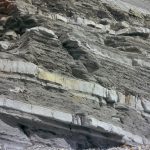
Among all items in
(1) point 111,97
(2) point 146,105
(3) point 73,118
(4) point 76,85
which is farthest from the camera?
(2) point 146,105

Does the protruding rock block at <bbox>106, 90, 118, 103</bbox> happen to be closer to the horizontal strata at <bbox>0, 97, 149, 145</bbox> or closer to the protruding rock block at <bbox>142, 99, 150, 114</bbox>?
the protruding rock block at <bbox>142, 99, 150, 114</bbox>

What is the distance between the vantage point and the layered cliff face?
15898 millimetres

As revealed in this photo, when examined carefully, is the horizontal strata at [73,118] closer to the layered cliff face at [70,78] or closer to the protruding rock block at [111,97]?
the layered cliff face at [70,78]

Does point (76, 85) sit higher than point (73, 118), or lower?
higher

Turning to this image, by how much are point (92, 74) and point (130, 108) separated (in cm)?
166

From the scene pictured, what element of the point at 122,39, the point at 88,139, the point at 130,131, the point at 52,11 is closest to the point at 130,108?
the point at 130,131

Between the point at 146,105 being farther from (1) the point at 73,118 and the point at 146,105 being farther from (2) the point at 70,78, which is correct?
(1) the point at 73,118

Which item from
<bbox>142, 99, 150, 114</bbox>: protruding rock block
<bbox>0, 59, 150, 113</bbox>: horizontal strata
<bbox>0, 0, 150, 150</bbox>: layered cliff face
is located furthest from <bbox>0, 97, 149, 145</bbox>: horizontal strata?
<bbox>142, 99, 150, 114</bbox>: protruding rock block

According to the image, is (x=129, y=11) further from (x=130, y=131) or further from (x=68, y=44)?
(x=130, y=131)

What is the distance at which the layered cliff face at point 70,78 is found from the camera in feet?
52.2

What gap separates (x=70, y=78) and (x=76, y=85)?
303 mm

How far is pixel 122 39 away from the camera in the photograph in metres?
21.4

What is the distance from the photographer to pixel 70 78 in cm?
1788

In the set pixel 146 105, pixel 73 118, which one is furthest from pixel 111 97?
pixel 73 118
